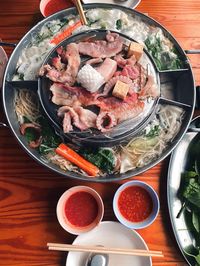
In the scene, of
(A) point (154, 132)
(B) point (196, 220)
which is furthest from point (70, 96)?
(B) point (196, 220)

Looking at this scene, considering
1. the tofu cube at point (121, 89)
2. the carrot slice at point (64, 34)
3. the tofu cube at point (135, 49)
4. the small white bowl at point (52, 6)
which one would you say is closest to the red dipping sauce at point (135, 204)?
the tofu cube at point (121, 89)

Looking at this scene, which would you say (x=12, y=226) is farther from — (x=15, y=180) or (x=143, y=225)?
(x=143, y=225)

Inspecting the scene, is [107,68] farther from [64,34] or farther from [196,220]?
[196,220]

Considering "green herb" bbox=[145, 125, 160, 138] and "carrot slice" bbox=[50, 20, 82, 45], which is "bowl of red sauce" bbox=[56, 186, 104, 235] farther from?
"carrot slice" bbox=[50, 20, 82, 45]

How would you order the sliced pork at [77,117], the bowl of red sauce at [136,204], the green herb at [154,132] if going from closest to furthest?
the sliced pork at [77,117] → the bowl of red sauce at [136,204] → the green herb at [154,132]

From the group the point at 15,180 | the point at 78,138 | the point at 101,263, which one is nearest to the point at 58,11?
the point at 78,138

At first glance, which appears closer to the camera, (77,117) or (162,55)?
(77,117)

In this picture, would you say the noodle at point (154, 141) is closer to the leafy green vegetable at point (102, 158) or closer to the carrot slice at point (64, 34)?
the leafy green vegetable at point (102, 158)
